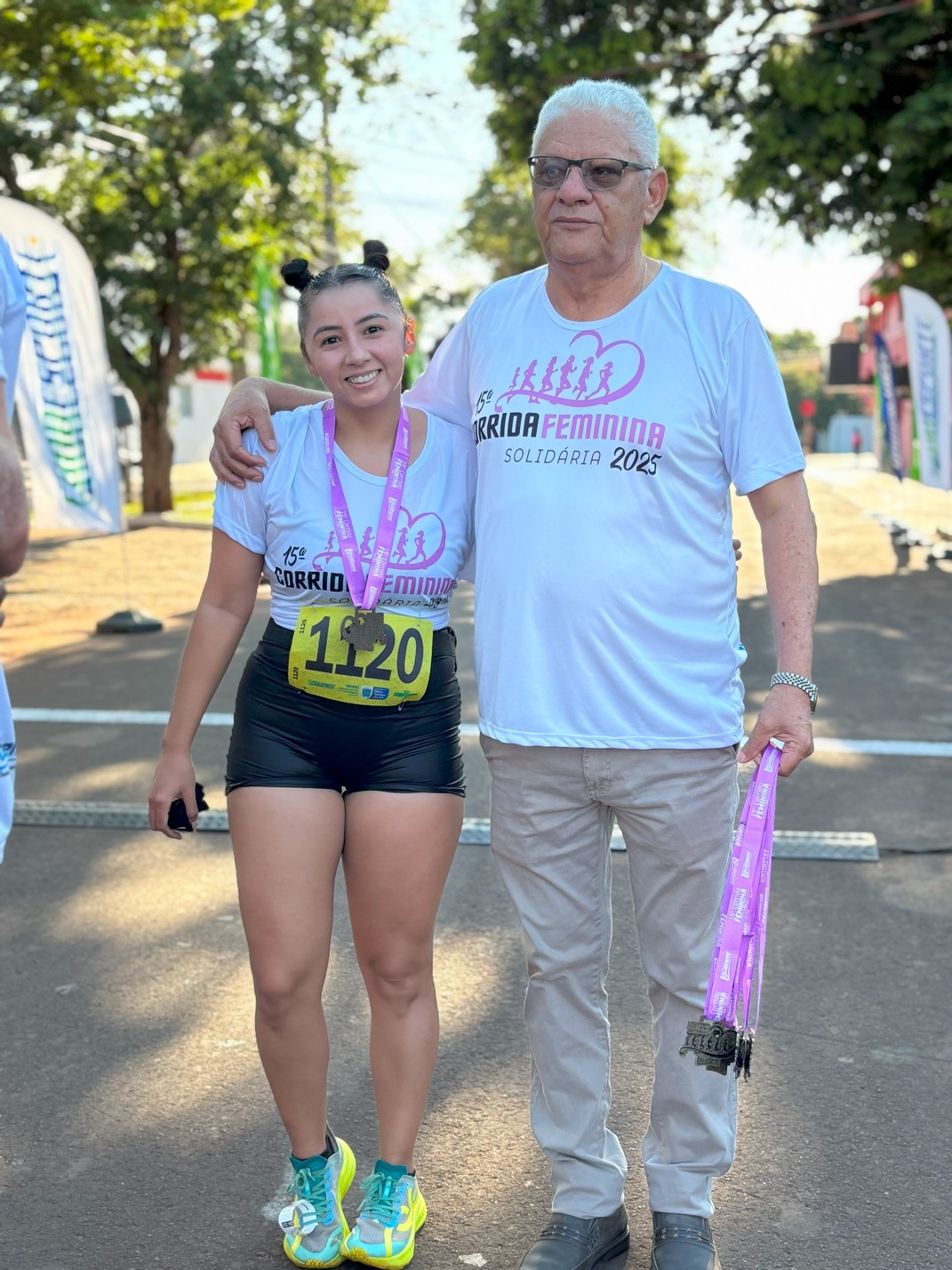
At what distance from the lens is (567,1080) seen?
9.62ft

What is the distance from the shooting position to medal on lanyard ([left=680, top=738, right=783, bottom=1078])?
2568mm

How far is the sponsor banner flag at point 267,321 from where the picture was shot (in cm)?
1758

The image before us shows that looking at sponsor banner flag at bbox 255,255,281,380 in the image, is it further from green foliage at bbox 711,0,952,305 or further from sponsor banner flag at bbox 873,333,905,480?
sponsor banner flag at bbox 873,333,905,480

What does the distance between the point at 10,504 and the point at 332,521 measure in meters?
1.08

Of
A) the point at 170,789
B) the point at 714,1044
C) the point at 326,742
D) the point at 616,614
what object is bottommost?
the point at 714,1044

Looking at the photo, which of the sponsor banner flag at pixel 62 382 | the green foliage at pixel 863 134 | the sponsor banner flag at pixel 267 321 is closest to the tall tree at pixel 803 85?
the green foliage at pixel 863 134

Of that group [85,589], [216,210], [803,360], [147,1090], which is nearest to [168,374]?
[216,210]

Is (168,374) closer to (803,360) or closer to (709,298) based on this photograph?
(709,298)

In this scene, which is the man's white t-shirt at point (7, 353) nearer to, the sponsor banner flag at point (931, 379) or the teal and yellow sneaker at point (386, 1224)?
the teal and yellow sneaker at point (386, 1224)

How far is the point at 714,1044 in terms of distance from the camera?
2561mm

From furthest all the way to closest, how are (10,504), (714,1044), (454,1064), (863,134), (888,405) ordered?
(888,405) → (863,134) → (454,1064) → (714,1044) → (10,504)

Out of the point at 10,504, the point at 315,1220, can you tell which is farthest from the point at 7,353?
the point at 315,1220

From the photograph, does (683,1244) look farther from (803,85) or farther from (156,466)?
(156,466)

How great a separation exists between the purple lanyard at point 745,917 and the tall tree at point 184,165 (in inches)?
740
